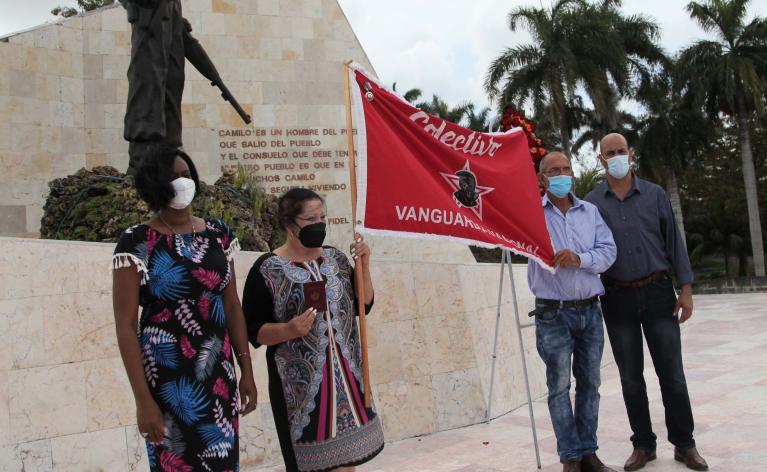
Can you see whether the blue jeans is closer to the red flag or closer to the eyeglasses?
the red flag

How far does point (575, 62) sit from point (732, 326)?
→ 1624 centimetres

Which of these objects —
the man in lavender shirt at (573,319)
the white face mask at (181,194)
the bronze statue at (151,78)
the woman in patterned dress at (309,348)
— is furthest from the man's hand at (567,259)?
the bronze statue at (151,78)

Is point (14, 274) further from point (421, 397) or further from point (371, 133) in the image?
point (421, 397)

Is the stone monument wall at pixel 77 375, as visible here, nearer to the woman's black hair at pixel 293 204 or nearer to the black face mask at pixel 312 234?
the woman's black hair at pixel 293 204

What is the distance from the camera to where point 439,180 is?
3.51 metres

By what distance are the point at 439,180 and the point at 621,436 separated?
220 cm

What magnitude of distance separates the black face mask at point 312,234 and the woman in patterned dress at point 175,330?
0.37m

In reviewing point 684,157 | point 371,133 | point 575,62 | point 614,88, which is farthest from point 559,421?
point 684,157

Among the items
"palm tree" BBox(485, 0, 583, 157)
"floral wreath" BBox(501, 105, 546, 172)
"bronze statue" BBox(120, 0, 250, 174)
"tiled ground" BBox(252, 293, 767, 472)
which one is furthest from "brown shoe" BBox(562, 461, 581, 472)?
"palm tree" BBox(485, 0, 583, 157)

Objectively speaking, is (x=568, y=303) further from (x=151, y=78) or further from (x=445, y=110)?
(x=445, y=110)

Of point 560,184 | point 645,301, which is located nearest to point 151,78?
point 560,184

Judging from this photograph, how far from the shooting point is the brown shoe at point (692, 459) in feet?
11.7

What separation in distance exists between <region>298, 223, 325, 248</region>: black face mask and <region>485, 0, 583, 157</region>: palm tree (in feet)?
76.5

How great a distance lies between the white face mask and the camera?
7.61 ft
